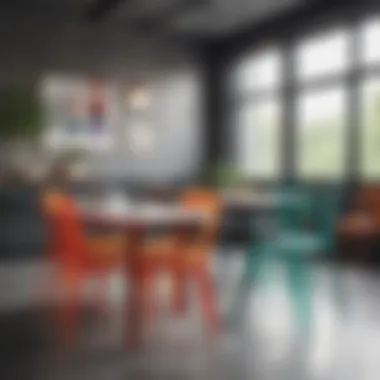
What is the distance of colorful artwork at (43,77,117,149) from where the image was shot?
8258 mm

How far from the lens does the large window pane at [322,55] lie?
778cm

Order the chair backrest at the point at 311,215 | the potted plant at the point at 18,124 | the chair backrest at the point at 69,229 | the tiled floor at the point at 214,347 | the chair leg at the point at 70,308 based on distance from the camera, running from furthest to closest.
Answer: the potted plant at the point at 18,124, the chair backrest at the point at 311,215, the chair backrest at the point at 69,229, the chair leg at the point at 70,308, the tiled floor at the point at 214,347

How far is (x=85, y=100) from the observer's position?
8.59 metres

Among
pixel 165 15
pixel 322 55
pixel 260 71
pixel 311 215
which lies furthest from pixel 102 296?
pixel 260 71

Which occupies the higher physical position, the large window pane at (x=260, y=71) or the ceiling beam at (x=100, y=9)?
the ceiling beam at (x=100, y=9)

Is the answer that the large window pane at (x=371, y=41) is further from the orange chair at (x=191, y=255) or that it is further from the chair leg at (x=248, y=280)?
the orange chair at (x=191, y=255)

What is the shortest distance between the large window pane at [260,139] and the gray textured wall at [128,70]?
2.05 ft

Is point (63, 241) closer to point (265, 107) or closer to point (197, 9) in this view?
point (197, 9)

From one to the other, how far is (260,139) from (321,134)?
1278 mm

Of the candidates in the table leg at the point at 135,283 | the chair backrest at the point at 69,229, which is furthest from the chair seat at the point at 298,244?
the chair backrest at the point at 69,229

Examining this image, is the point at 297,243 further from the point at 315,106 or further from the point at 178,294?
the point at 315,106

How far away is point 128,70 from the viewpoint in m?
8.87

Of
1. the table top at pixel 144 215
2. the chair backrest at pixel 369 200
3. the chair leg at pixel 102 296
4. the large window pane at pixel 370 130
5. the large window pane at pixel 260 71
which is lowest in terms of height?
the chair leg at pixel 102 296

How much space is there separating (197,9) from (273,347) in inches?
187
